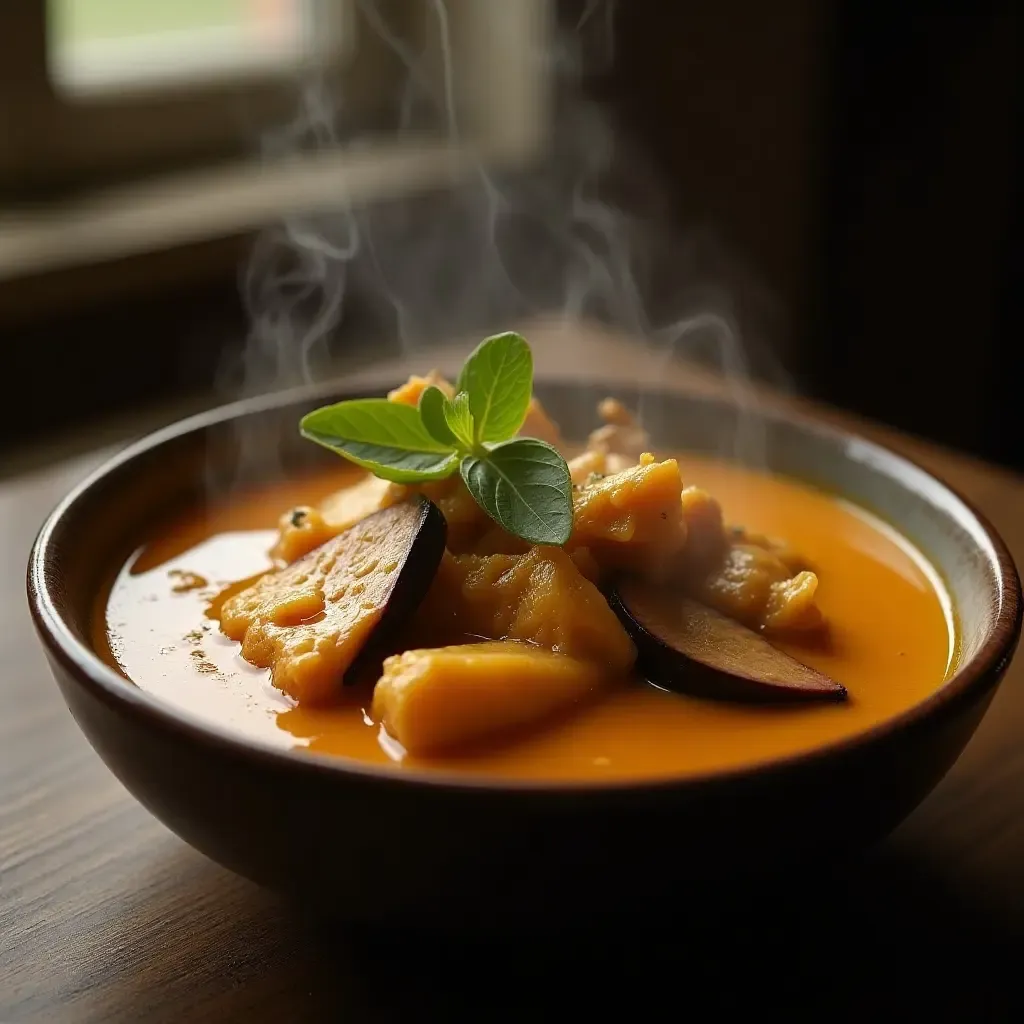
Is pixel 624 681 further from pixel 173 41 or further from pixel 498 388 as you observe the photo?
pixel 173 41

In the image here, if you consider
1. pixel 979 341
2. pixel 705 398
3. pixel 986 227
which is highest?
pixel 705 398

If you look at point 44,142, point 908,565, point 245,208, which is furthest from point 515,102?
point 908,565

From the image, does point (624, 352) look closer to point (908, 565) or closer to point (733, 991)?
point (908, 565)

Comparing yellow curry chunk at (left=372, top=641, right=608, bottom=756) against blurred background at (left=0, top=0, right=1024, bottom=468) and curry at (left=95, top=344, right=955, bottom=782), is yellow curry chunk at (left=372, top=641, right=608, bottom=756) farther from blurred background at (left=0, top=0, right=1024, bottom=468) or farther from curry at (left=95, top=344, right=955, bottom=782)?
blurred background at (left=0, top=0, right=1024, bottom=468)

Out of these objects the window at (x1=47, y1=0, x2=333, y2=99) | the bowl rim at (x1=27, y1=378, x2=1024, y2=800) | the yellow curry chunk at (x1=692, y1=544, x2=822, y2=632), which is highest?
the window at (x1=47, y1=0, x2=333, y2=99)

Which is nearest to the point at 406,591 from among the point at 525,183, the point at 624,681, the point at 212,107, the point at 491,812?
the point at 624,681

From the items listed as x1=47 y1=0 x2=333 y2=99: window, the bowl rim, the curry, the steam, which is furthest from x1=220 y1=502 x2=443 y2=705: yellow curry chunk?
x1=47 y1=0 x2=333 y2=99: window
